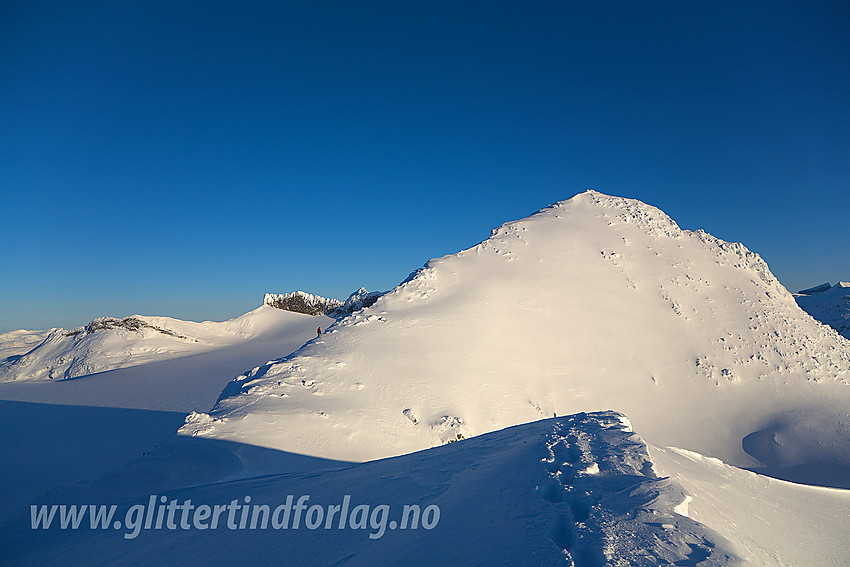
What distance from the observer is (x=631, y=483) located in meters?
3.50

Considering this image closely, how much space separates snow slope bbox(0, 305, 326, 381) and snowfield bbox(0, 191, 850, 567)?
0.88 ft

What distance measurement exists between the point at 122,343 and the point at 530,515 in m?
32.0

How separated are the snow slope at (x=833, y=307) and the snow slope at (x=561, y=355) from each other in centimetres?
2470

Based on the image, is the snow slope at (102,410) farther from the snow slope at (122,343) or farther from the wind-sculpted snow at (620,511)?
the wind-sculpted snow at (620,511)

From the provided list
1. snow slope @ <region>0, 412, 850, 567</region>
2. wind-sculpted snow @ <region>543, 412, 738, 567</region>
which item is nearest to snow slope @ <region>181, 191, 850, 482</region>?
snow slope @ <region>0, 412, 850, 567</region>

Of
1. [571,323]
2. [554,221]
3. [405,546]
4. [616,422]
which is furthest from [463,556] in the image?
[554,221]

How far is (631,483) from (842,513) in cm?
374

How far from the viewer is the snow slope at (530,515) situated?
2.80 meters

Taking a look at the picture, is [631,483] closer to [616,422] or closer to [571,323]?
[616,422]

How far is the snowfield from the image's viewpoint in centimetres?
Result: 349

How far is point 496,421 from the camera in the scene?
40.0ft

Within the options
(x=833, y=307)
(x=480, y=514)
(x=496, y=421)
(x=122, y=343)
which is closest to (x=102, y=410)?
(x=122, y=343)

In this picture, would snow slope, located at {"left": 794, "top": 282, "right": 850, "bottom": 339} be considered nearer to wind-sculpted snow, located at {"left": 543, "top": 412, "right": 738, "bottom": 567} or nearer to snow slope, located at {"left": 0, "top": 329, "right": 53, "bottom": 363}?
wind-sculpted snow, located at {"left": 543, "top": 412, "right": 738, "bottom": 567}

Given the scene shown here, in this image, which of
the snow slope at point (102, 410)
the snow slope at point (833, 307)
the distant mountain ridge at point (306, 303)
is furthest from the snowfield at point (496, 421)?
the snow slope at point (833, 307)
